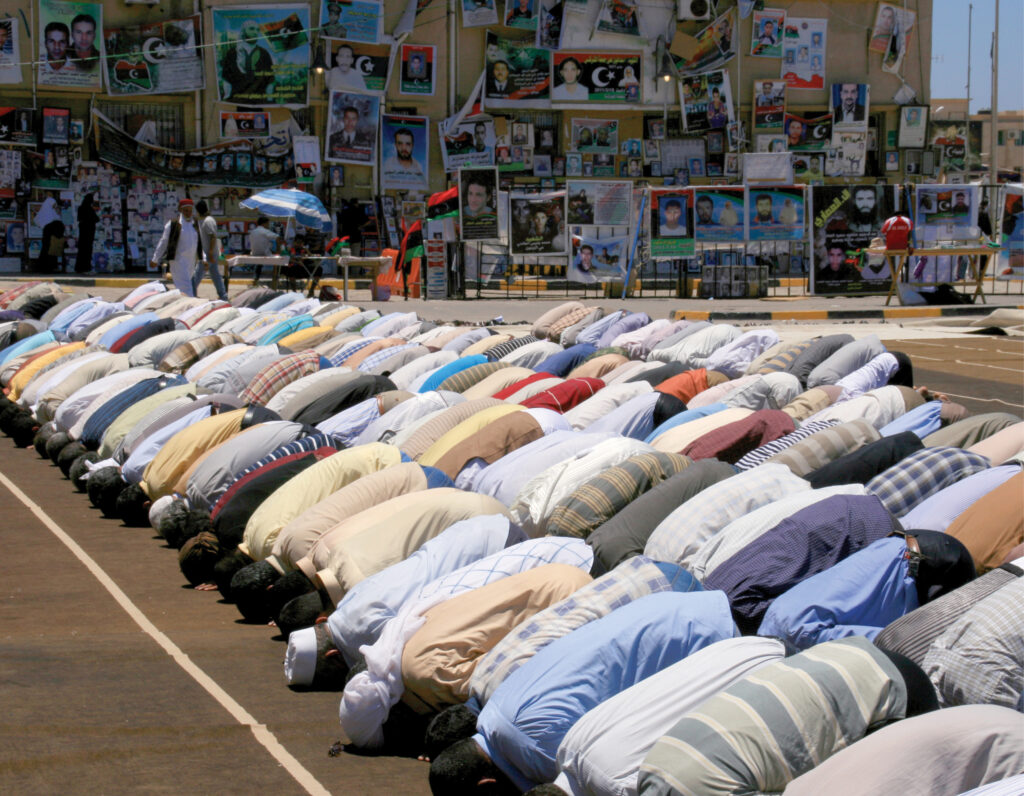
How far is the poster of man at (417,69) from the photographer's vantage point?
101 feet

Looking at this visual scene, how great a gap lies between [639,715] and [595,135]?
94.4ft

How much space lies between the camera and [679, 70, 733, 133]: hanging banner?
106 ft

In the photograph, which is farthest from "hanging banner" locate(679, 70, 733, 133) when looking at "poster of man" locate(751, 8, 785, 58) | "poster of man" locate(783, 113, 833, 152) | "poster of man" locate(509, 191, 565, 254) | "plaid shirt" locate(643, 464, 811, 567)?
"plaid shirt" locate(643, 464, 811, 567)

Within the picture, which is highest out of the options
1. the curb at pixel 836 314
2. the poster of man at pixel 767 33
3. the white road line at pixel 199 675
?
the poster of man at pixel 767 33

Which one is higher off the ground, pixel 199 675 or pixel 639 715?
pixel 639 715

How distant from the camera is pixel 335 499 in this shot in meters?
6.88

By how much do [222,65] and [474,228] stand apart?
9.30 m

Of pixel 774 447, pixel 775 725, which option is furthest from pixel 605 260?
pixel 775 725

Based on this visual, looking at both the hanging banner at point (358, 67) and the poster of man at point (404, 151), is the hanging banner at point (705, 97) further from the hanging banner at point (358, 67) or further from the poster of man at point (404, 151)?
the hanging banner at point (358, 67)

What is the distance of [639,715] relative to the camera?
4211mm

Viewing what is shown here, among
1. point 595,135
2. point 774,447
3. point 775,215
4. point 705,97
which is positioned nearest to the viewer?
point 774,447

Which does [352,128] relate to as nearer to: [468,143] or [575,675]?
[468,143]

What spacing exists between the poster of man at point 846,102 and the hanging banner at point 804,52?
45 cm

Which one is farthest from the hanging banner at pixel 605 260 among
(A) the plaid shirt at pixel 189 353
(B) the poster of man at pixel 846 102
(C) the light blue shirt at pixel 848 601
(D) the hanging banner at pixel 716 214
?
(C) the light blue shirt at pixel 848 601
